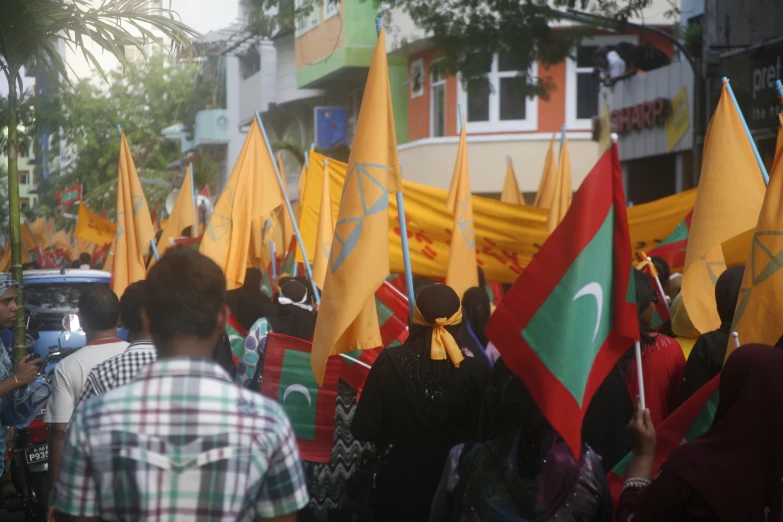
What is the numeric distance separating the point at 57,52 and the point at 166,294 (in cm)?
551

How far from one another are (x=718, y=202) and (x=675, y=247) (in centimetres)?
265

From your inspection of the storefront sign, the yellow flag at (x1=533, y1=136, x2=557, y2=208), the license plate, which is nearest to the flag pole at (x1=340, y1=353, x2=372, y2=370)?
the license plate

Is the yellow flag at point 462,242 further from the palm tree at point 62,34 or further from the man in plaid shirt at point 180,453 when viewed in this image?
the man in plaid shirt at point 180,453

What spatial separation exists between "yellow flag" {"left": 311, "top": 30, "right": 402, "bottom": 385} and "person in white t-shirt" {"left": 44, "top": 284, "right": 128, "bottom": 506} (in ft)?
3.25

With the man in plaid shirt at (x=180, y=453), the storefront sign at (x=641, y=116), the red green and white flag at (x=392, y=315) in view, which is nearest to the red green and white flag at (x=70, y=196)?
the storefront sign at (x=641, y=116)

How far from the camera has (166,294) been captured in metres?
2.88

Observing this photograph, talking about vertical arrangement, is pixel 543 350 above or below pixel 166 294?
below

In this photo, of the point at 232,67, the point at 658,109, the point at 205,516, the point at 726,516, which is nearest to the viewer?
the point at 205,516

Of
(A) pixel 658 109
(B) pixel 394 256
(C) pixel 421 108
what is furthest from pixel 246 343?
(C) pixel 421 108

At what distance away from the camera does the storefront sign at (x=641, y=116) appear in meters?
17.5

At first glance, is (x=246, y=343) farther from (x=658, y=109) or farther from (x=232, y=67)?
(x=232, y=67)

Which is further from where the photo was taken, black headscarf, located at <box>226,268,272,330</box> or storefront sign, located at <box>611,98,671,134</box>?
storefront sign, located at <box>611,98,671,134</box>

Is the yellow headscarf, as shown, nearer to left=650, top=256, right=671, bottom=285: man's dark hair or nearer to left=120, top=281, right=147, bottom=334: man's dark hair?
left=120, top=281, right=147, bottom=334: man's dark hair

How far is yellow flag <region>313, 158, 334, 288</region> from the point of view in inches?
335
